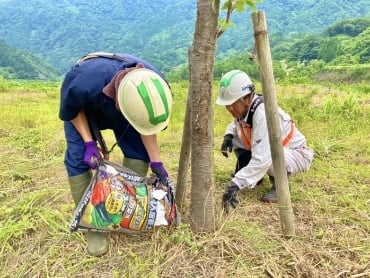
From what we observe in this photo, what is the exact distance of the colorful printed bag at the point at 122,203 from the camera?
244cm

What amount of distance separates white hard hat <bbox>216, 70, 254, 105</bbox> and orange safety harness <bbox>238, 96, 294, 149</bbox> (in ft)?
0.30

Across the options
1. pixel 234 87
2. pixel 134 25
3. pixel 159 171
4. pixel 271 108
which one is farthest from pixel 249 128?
pixel 134 25

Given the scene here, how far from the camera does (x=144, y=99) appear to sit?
7.15 feet

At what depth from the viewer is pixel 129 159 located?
2760mm

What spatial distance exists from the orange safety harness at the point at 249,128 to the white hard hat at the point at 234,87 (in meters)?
0.09

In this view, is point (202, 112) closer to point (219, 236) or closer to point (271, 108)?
point (271, 108)

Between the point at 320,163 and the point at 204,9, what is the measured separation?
7.93 feet

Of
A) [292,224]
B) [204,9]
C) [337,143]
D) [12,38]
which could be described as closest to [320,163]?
[337,143]

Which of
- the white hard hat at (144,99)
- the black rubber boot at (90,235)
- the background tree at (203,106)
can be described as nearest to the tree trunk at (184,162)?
the background tree at (203,106)

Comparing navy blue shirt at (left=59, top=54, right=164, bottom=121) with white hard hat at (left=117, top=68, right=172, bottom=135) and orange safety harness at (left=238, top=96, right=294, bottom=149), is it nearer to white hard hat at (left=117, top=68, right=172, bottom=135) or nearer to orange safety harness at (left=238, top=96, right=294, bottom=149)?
white hard hat at (left=117, top=68, right=172, bottom=135)

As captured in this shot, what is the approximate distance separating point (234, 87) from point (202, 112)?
30.2 inches

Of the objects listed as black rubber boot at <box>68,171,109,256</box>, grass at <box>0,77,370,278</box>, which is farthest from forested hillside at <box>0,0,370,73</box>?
black rubber boot at <box>68,171,109,256</box>

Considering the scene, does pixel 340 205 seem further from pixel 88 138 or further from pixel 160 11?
pixel 160 11

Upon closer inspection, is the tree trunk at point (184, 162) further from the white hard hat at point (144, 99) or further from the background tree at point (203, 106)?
the white hard hat at point (144, 99)
